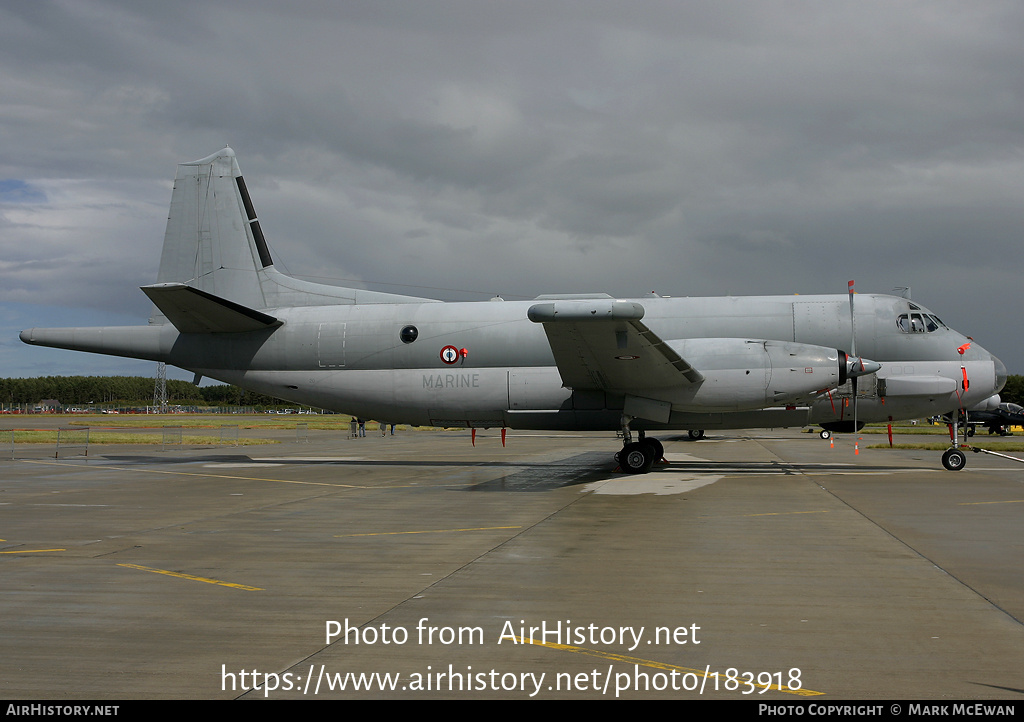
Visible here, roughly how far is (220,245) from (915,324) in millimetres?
20700

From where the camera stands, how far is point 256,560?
29.0 feet

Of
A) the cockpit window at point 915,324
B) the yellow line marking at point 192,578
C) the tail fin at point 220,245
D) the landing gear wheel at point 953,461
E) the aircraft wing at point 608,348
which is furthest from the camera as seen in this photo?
the tail fin at point 220,245

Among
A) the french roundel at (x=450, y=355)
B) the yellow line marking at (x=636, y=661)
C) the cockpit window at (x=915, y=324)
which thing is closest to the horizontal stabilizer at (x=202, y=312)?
the french roundel at (x=450, y=355)

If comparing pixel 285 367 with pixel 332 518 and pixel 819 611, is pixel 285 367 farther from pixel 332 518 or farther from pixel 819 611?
pixel 819 611

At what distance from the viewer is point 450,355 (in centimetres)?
2145

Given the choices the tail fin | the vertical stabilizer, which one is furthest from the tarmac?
the vertical stabilizer

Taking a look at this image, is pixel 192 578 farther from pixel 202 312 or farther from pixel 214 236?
pixel 214 236

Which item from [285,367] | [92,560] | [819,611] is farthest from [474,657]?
[285,367]

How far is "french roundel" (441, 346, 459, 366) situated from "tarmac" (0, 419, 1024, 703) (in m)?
6.41

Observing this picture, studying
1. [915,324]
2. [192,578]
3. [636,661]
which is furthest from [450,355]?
[636,661]

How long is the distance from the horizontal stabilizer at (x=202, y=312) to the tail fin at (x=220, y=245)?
4.65ft

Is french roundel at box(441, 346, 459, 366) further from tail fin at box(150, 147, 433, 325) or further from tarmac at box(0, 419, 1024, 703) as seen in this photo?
tarmac at box(0, 419, 1024, 703)

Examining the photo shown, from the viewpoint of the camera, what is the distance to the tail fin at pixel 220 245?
78.6 feet

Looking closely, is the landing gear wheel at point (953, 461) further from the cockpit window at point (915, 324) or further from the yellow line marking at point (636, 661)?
the yellow line marking at point (636, 661)
